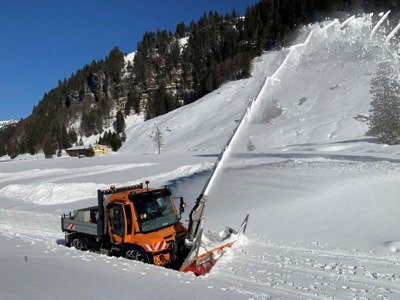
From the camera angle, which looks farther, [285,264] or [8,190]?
[8,190]

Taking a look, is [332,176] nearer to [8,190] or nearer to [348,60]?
[348,60]

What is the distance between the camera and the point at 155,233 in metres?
11.2

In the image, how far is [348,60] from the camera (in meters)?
10.9

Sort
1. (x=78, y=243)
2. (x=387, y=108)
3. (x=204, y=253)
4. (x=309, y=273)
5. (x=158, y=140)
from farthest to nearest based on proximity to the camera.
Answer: (x=158, y=140) → (x=387, y=108) → (x=78, y=243) → (x=204, y=253) → (x=309, y=273)

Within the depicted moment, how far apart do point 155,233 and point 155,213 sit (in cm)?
66

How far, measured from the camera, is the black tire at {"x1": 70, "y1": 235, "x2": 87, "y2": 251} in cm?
1375

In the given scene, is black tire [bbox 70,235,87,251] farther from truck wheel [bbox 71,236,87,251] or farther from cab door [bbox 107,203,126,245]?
cab door [bbox 107,203,126,245]

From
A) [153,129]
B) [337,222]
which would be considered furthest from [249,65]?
[337,222]

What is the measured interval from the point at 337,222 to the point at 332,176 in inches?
251

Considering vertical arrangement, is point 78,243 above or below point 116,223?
below

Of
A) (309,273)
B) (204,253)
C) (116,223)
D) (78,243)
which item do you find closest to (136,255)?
(116,223)

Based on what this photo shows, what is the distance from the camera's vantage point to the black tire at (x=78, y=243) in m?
13.7

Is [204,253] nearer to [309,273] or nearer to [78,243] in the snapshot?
[309,273]

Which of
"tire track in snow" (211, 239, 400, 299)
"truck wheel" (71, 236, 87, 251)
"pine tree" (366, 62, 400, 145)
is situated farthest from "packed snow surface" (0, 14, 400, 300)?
"pine tree" (366, 62, 400, 145)
